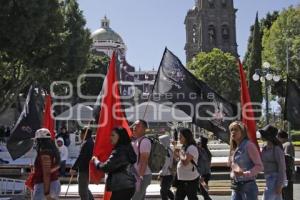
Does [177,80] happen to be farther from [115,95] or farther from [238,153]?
[238,153]

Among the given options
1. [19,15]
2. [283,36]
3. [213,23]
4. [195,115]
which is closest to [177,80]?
[195,115]

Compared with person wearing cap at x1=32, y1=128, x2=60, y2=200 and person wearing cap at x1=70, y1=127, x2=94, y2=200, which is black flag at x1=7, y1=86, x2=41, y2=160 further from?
person wearing cap at x1=32, y1=128, x2=60, y2=200

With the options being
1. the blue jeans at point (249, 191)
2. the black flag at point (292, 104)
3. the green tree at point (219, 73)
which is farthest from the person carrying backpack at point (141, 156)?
the green tree at point (219, 73)

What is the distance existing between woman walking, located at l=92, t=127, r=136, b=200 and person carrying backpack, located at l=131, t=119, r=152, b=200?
3.88 ft

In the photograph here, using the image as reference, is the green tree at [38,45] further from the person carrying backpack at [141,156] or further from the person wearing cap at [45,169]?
the person wearing cap at [45,169]

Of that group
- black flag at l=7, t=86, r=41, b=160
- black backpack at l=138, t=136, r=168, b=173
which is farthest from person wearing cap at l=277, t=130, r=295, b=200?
black flag at l=7, t=86, r=41, b=160

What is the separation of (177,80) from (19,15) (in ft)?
42.3

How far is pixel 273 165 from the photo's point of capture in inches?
306

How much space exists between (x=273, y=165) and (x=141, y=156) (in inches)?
73.6

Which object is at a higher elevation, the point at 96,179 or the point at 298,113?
the point at 298,113

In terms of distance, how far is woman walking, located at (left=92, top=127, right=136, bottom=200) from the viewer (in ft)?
22.3

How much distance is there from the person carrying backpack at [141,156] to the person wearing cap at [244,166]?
147 centimetres

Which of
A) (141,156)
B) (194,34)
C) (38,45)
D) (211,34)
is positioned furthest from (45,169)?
(194,34)

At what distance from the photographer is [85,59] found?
31594mm
